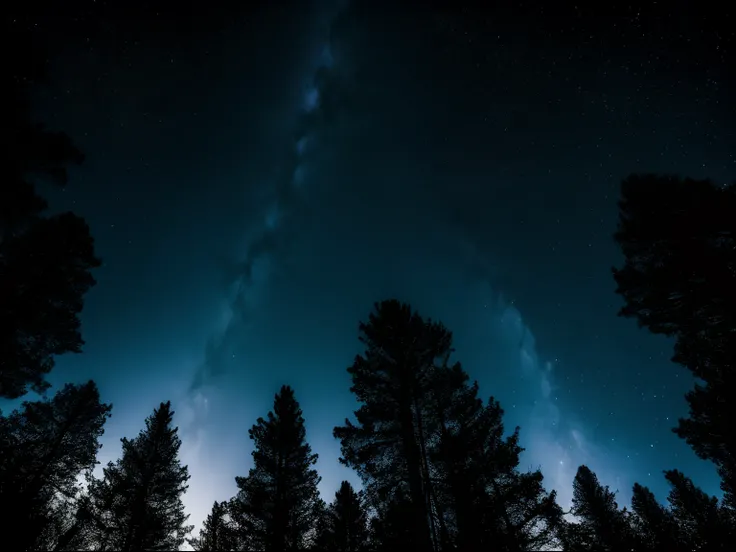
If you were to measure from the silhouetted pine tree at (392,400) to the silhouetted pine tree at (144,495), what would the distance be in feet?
48.1

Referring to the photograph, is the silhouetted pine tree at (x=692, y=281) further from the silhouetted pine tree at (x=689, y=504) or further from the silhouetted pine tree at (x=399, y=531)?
the silhouetted pine tree at (x=689, y=504)

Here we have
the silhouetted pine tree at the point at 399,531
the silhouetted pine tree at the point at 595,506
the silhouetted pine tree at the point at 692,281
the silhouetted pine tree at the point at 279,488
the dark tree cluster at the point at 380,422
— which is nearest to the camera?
the silhouetted pine tree at the point at 399,531

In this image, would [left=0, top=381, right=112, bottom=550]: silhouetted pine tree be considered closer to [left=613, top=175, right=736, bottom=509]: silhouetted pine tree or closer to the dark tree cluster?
the dark tree cluster

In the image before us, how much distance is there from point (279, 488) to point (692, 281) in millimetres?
22350

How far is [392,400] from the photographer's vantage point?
1399cm

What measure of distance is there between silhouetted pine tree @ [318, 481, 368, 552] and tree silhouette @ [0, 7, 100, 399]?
58.3 feet

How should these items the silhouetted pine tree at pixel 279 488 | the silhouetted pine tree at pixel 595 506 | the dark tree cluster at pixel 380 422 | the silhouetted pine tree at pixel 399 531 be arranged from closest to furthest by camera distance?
1. the silhouetted pine tree at pixel 399 531
2. the dark tree cluster at pixel 380 422
3. the silhouetted pine tree at pixel 279 488
4. the silhouetted pine tree at pixel 595 506

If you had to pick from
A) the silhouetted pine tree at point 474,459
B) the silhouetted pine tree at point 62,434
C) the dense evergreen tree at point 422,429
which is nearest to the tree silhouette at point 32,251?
the silhouetted pine tree at point 62,434

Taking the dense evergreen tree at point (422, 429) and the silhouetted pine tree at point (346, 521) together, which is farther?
the silhouetted pine tree at point (346, 521)

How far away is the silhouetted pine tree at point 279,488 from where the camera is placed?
16.8m

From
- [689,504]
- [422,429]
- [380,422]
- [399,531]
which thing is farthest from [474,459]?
[689,504]

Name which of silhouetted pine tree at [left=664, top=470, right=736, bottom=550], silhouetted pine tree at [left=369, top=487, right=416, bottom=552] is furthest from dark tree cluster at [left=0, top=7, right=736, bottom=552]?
silhouetted pine tree at [left=664, top=470, right=736, bottom=550]

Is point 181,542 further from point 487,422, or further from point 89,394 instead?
point 487,422

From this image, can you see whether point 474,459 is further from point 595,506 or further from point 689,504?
point 689,504
